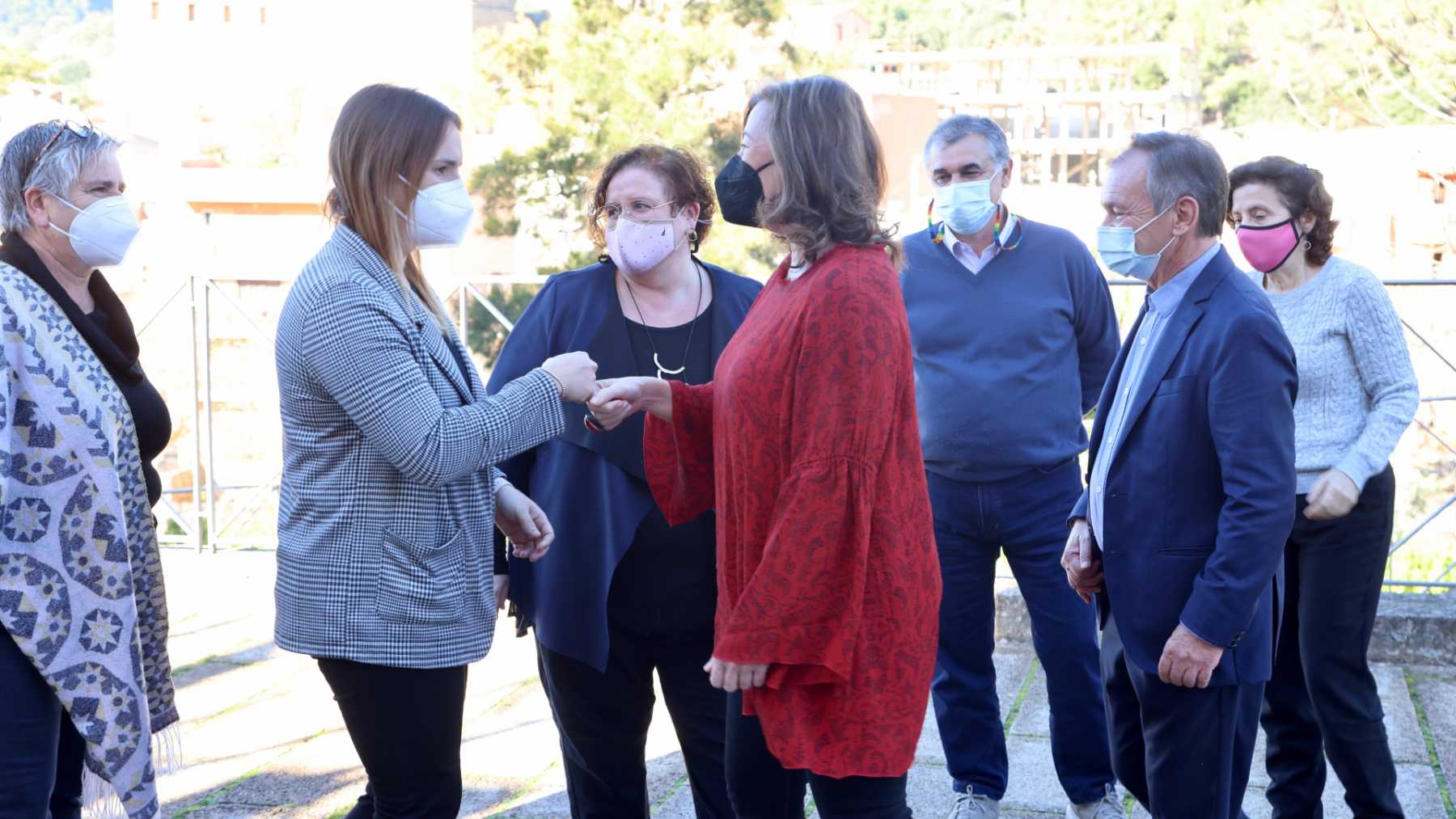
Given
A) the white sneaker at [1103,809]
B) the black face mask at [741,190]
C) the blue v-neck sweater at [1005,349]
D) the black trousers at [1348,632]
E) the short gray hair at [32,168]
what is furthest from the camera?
the blue v-neck sweater at [1005,349]

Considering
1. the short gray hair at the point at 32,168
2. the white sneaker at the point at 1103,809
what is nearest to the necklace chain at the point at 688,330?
the short gray hair at the point at 32,168

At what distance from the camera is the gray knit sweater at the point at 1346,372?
3098 mm

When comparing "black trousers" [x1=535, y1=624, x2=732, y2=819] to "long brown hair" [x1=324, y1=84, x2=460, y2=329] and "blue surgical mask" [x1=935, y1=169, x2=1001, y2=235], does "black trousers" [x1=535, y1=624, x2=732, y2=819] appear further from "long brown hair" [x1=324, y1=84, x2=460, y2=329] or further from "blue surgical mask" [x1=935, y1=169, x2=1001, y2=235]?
"blue surgical mask" [x1=935, y1=169, x2=1001, y2=235]

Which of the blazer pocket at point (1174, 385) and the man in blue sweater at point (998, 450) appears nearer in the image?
the blazer pocket at point (1174, 385)

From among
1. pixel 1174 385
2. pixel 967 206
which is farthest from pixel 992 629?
pixel 1174 385

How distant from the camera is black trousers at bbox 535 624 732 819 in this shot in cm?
287

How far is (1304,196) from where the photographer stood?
3199mm

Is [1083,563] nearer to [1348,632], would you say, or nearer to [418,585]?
[1348,632]

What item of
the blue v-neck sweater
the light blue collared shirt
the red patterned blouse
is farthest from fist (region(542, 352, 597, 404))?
the blue v-neck sweater

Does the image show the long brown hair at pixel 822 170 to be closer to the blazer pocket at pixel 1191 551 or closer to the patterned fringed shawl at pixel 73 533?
the blazer pocket at pixel 1191 551

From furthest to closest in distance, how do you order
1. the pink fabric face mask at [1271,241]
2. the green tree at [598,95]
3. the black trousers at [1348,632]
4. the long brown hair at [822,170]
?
1. the green tree at [598,95]
2. the pink fabric face mask at [1271,241]
3. the black trousers at [1348,632]
4. the long brown hair at [822,170]

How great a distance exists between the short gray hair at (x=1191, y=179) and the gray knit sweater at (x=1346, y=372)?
0.75 metres

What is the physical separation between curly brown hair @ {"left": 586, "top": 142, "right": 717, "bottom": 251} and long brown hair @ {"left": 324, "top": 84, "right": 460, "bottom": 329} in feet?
2.21

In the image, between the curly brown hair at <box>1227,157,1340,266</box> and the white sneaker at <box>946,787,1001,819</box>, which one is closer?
the curly brown hair at <box>1227,157,1340,266</box>
